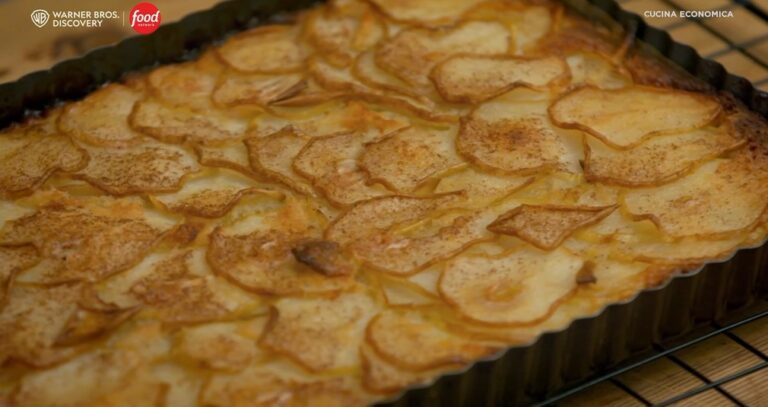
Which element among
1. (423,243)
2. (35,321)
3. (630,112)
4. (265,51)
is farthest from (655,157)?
(35,321)

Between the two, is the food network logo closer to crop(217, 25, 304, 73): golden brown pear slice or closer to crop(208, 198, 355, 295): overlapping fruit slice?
crop(217, 25, 304, 73): golden brown pear slice

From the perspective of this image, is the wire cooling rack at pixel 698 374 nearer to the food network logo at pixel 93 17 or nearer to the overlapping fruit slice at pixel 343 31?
the overlapping fruit slice at pixel 343 31

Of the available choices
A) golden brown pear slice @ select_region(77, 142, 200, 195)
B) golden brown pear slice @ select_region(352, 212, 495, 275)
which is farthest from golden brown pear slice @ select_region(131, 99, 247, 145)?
golden brown pear slice @ select_region(352, 212, 495, 275)

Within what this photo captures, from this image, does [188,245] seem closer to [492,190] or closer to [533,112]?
[492,190]

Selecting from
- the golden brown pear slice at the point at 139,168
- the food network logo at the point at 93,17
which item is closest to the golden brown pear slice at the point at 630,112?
the golden brown pear slice at the point at 139,168

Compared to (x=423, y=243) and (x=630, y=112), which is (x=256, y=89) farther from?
(x=630, y=112)
